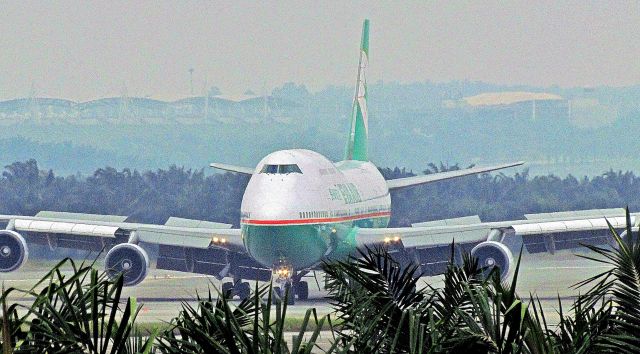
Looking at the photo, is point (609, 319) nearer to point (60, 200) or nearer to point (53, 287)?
point (53, 287)

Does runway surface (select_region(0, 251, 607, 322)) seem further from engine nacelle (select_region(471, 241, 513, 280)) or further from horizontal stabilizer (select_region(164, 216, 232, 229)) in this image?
horizontal stabilizer (select_region(164, 216, 232, 229))

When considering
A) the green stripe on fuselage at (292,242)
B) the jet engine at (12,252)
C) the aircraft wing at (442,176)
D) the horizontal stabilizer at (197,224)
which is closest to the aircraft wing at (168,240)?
the jet engine at (12,252)

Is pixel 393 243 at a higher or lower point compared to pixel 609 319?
lower

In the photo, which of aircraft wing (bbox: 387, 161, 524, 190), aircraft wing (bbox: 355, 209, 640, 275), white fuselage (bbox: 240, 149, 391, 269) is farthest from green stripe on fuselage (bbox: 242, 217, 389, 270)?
aircraft wing (bbox: 387, 161, 524, 190)

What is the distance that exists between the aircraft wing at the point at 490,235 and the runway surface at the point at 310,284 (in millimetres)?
1161

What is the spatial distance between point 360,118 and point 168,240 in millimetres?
12096

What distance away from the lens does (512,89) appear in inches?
3962

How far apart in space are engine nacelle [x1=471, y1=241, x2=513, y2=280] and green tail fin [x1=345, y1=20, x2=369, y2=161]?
36.5 ft

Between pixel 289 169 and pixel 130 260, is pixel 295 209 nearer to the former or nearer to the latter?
pixel 289 169

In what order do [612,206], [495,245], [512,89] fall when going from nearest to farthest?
[495,245] < [612,206] < [512,89]

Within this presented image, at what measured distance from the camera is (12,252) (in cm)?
4878

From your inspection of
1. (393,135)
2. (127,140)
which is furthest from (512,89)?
(127,140)

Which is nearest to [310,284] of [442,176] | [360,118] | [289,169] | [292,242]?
[360,118]

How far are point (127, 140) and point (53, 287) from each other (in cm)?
9655
